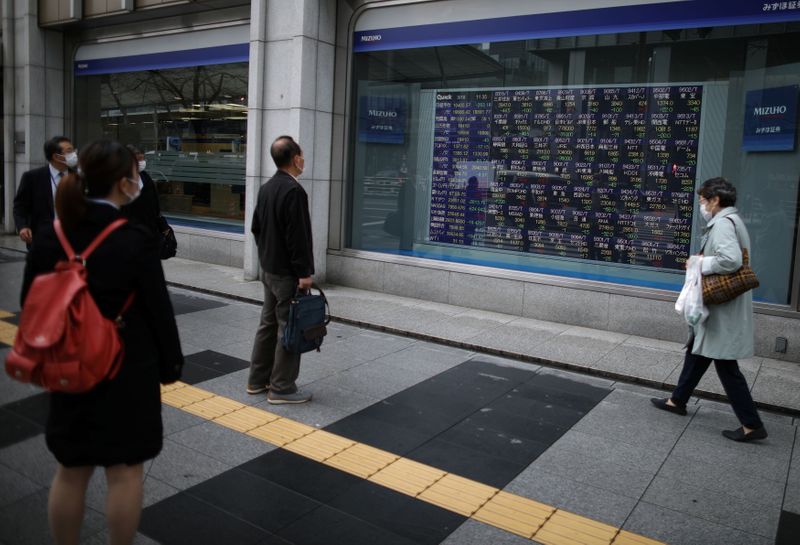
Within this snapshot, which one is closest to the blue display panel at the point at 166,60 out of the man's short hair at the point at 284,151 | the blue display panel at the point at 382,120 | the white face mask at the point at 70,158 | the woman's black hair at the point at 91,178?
the blue display panel at the point at 382,120

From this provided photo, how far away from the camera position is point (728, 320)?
17.1 ft

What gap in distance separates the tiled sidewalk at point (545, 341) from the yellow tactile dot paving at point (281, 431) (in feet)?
9.14

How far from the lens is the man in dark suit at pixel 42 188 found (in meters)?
6.42

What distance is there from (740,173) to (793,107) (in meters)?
0.80

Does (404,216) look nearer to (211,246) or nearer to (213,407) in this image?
(211,246)

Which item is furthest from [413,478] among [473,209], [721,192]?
[473,209]

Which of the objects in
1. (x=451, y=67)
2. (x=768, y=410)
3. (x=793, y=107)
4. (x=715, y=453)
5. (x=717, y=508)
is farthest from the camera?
(x=451, y=67)

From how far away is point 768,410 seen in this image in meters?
5.95

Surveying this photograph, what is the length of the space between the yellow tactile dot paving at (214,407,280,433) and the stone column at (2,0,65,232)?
1174cm

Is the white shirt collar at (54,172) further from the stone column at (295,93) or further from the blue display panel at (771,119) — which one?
the blue display panel at (771,119)

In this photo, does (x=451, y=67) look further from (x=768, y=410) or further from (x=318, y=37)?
(x=768, y=410)

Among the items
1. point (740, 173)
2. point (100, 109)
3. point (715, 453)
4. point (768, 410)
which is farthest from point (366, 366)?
point (100, 109)

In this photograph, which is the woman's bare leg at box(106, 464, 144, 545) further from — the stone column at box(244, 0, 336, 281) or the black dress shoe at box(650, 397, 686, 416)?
the stone column at box(244, 0, 336, 281)

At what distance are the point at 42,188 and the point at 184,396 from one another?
2.45m
